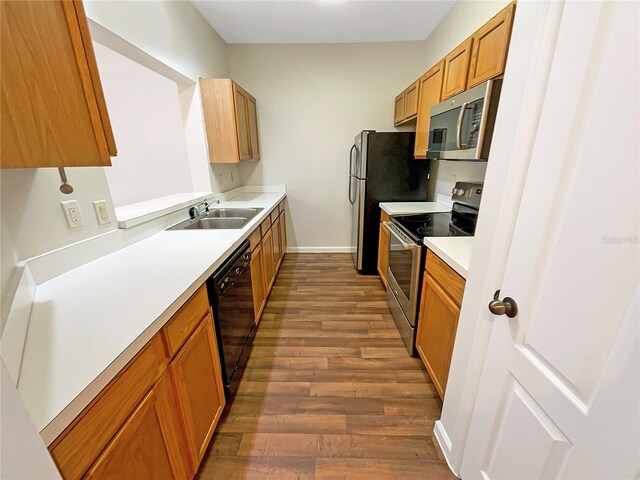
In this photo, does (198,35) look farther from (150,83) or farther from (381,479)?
(381,479)

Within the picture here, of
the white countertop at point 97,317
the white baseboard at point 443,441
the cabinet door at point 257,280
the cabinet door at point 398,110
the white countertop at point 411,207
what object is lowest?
the white baseboard at point 443,441

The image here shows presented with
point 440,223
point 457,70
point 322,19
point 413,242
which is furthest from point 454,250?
point 322,19

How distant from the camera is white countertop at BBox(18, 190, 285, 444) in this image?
1.89ft

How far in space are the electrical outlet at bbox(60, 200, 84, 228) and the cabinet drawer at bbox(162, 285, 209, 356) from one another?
2.18 feet

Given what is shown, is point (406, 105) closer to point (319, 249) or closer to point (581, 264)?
point (319, 249)

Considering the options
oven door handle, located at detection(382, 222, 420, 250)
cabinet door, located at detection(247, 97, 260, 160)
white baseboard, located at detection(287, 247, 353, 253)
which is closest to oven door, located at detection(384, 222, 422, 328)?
oven door handle, located at detection(382, 222, 420, 250)

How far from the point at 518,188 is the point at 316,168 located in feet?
9.97

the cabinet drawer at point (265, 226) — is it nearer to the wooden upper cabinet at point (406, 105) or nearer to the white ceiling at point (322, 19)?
the wooden upper cabinet at point (406, 105)

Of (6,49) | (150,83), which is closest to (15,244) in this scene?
(6,49)

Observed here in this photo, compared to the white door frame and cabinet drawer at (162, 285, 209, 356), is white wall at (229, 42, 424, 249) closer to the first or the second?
cabinet drawer at (162, 285, 209, 356)

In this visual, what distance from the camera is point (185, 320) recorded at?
103cm

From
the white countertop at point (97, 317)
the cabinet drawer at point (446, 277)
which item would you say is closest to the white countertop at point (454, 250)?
the cabinet drawer at point (446, 277)

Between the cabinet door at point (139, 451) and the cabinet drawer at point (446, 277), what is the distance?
1.28 m

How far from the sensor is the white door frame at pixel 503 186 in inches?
26.7
